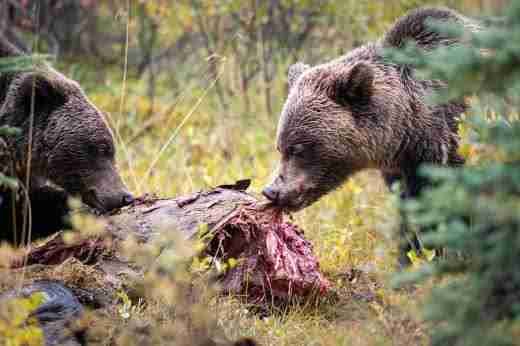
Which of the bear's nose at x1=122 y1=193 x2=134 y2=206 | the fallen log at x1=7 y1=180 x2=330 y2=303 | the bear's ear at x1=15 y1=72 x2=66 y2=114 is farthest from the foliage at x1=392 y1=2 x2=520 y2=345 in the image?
the bear's ear at x1=15 y1=72 x2=66 y2=114

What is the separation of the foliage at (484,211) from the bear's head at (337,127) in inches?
89.1

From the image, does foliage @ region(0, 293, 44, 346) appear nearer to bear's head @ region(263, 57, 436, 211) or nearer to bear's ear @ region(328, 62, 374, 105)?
bear's head @ region(263, 57, 436, 211)

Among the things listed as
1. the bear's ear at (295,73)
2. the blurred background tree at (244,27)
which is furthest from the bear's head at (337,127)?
the blurred background tree at (244,27)

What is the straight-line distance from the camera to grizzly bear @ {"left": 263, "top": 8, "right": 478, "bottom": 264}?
4.84 meters

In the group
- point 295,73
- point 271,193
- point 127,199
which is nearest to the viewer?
point 271,193

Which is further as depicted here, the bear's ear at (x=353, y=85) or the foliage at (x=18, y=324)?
the bear's ear at (x=353, y=85)

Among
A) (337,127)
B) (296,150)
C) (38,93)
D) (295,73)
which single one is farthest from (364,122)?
(38,93)

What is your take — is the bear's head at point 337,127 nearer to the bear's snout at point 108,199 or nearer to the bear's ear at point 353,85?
the bear's ear at point 353,85

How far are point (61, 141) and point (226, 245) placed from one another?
1.39 metres

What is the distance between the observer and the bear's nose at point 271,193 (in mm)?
4578

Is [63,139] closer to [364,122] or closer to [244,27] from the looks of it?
[364,122]

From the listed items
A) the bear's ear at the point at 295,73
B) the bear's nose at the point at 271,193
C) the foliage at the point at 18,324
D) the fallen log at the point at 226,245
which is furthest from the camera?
the bear's ear at the point at 295,73

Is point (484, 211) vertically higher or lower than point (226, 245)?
higher

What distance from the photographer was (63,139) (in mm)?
5008
